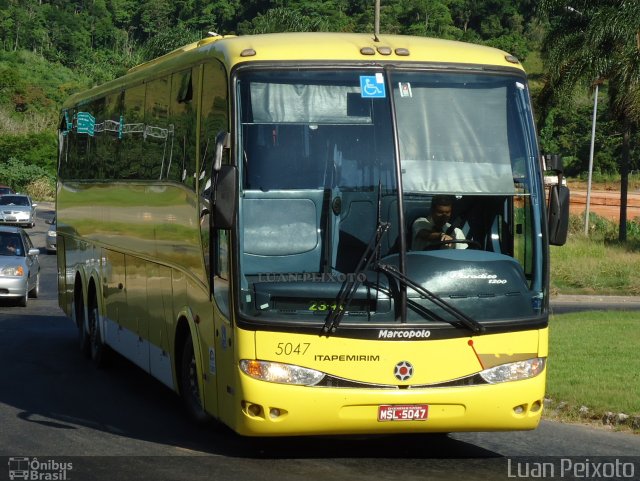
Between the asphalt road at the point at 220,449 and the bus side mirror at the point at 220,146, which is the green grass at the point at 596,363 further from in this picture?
the bus side mirror at the point at 220,146

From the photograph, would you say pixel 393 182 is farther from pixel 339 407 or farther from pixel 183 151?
pixel 183 151

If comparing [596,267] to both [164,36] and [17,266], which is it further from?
[164,36]

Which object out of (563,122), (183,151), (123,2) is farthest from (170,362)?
(123,2)

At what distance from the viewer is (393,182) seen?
362 inches

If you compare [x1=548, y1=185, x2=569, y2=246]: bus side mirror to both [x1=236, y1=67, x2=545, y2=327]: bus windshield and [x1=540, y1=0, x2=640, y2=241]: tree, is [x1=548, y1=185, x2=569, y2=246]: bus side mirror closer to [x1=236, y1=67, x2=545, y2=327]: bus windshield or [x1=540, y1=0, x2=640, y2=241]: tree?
[x1=236, y1=67, x2=545, y2=327]: bus windshield

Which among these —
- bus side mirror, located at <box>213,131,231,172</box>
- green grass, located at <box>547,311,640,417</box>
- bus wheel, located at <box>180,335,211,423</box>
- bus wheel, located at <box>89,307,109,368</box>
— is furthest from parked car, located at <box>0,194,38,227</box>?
bus side mirror, located at <box>213,131,231,172</box>

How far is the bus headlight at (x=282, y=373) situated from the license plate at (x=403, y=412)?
50cm

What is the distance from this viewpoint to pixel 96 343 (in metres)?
15.7

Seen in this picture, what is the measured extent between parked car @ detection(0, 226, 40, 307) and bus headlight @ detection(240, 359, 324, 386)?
1609cm

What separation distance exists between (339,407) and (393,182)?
5.30ft

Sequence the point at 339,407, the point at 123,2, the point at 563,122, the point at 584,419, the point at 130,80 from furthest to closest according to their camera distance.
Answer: the point at 123,2
the point at 563,122
the point at 130,80
the point at 584,419
the point at 339,407

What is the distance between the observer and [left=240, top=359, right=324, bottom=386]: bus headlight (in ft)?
29.4

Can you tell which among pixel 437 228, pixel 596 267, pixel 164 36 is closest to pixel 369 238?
pixel 437 228

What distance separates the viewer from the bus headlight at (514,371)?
924 centimetres
